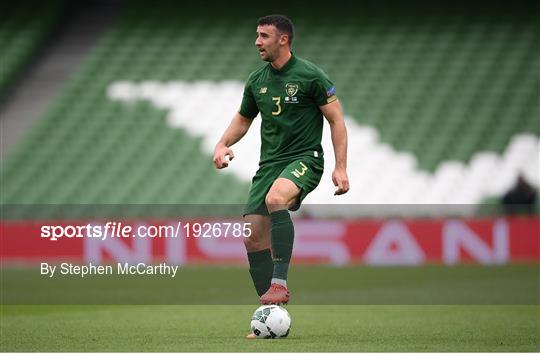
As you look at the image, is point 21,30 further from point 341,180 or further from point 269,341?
point 269,341

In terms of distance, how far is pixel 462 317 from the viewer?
8.50 metres

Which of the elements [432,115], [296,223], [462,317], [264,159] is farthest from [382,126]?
[264,159]

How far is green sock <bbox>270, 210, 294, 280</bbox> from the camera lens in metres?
6.78

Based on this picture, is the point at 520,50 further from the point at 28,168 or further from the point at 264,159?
the point at 264,159

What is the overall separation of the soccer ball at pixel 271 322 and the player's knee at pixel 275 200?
0.63 m

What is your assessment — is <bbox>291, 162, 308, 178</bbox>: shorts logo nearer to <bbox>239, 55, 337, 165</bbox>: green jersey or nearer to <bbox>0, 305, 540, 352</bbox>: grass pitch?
<bbox>239, 55, 337, 165</bbox>: green jersey

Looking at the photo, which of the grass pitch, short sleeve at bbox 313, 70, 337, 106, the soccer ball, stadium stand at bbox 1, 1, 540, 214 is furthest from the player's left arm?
stadium stand at bbox 1, 1, 540, 214

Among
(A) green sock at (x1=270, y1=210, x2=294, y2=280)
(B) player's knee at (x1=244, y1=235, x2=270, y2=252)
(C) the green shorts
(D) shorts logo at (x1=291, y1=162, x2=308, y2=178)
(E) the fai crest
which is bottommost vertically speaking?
(B) player's knee at (x1=244, y1=235, x2=270, y2=252)

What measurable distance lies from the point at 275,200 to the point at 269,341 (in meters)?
0.87

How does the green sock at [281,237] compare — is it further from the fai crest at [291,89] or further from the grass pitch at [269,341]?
the fai crest at [291,89]

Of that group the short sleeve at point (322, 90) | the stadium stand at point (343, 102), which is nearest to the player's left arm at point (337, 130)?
the short sleeve at point (322, 90)

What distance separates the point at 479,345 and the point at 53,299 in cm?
580

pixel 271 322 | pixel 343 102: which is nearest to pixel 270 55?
pixel 271 322

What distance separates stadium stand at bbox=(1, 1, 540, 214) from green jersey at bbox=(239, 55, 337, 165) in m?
12.3
